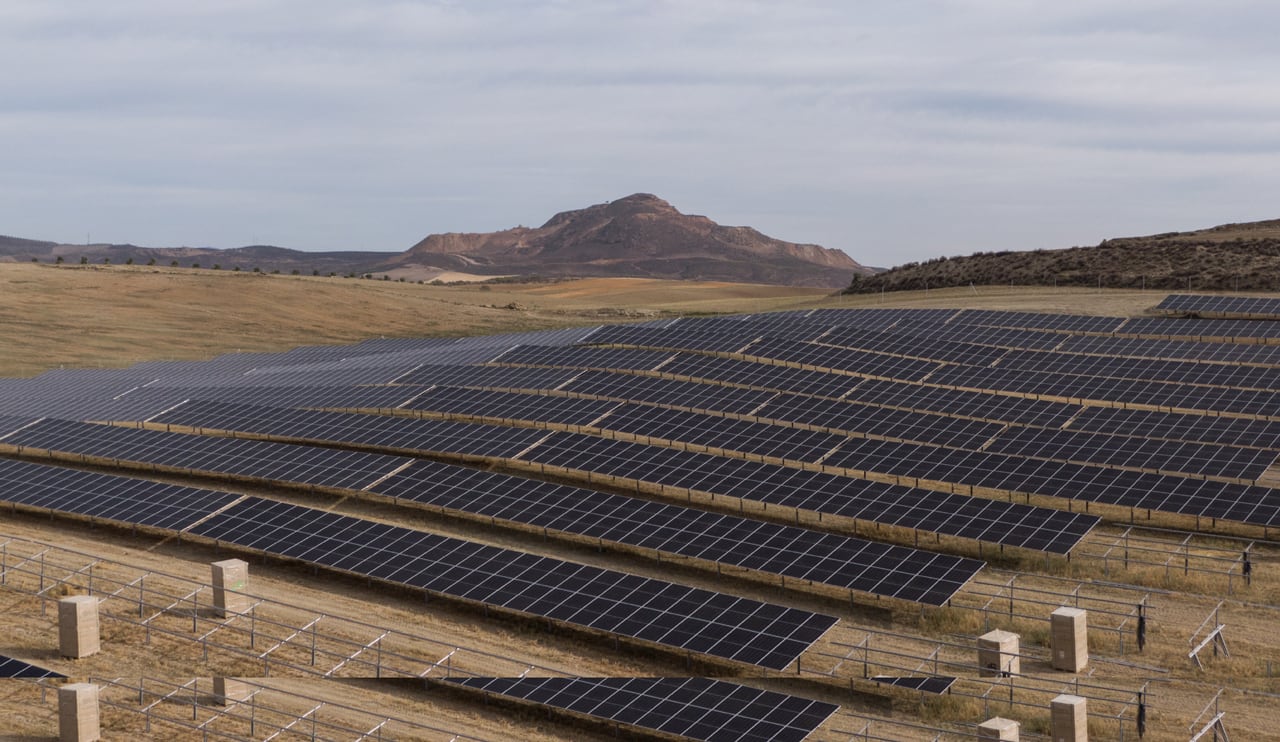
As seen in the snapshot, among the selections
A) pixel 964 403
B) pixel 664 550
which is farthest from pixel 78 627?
pixel 964 403

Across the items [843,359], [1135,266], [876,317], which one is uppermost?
[1135,266]

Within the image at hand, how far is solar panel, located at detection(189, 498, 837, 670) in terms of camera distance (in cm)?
3347

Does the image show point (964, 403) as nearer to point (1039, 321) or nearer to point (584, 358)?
point (584, 358)

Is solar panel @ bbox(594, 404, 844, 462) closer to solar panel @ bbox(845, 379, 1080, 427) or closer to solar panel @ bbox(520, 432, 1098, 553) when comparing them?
solar panel @ bbox(520, 432, 1098, 553)

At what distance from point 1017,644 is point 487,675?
14.7m

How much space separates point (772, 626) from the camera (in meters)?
33.7

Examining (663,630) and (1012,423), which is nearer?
(663,630)

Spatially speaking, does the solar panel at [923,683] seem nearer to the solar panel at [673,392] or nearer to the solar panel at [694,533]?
the solar panel at [694,533]

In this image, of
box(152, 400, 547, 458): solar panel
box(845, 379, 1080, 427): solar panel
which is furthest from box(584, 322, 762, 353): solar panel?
box(152, 400, 547, 458): solar panel

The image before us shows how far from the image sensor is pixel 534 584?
123 feet

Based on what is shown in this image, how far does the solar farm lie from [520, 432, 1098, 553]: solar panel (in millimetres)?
176

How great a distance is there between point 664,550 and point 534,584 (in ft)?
16.9

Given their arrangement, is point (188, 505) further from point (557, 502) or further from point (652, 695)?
point (652, 695)

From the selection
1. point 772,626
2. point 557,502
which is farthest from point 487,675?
point 557,502
